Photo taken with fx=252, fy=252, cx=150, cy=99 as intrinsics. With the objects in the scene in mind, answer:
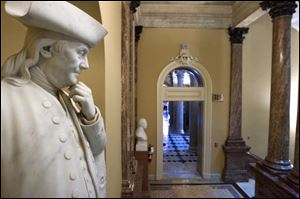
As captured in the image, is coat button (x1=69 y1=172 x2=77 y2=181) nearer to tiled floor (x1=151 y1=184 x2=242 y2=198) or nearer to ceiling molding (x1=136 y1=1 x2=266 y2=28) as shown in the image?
tiled floor (x1=151 y1=184 x2=242 y2=198)

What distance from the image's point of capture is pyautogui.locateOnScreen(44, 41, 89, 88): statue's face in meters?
0.81

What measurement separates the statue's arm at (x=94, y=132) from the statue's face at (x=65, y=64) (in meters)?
0.17

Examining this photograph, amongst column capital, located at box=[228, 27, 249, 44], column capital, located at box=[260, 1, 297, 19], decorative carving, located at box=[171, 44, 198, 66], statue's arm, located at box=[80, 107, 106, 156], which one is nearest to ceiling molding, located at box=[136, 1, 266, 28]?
column capital, located at box=[228, 27, 249, 44]

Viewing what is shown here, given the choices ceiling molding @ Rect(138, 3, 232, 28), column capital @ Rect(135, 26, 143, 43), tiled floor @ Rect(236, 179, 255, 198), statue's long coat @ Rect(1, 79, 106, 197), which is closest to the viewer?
statue's long coat @ Rect(1, 79, 106, 197)

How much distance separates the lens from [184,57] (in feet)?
20.8

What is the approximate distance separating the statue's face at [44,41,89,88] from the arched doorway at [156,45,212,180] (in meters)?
5.53

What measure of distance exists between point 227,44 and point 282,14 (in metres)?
2.34

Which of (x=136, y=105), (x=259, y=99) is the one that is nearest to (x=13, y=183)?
(x=136, y=105)

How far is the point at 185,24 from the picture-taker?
6.29 meters

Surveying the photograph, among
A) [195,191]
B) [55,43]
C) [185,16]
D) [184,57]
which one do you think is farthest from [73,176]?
[185,16]

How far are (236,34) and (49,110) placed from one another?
613 cm

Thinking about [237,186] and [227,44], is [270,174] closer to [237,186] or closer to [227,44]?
[237,186]

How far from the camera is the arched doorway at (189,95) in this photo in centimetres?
634

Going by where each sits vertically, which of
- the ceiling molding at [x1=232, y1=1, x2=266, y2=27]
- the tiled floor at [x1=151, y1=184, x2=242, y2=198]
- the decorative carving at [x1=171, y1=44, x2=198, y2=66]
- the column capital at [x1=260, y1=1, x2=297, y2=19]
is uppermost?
the ceiling molding at [x1=232, y1=1, x2=266, y2=27]
